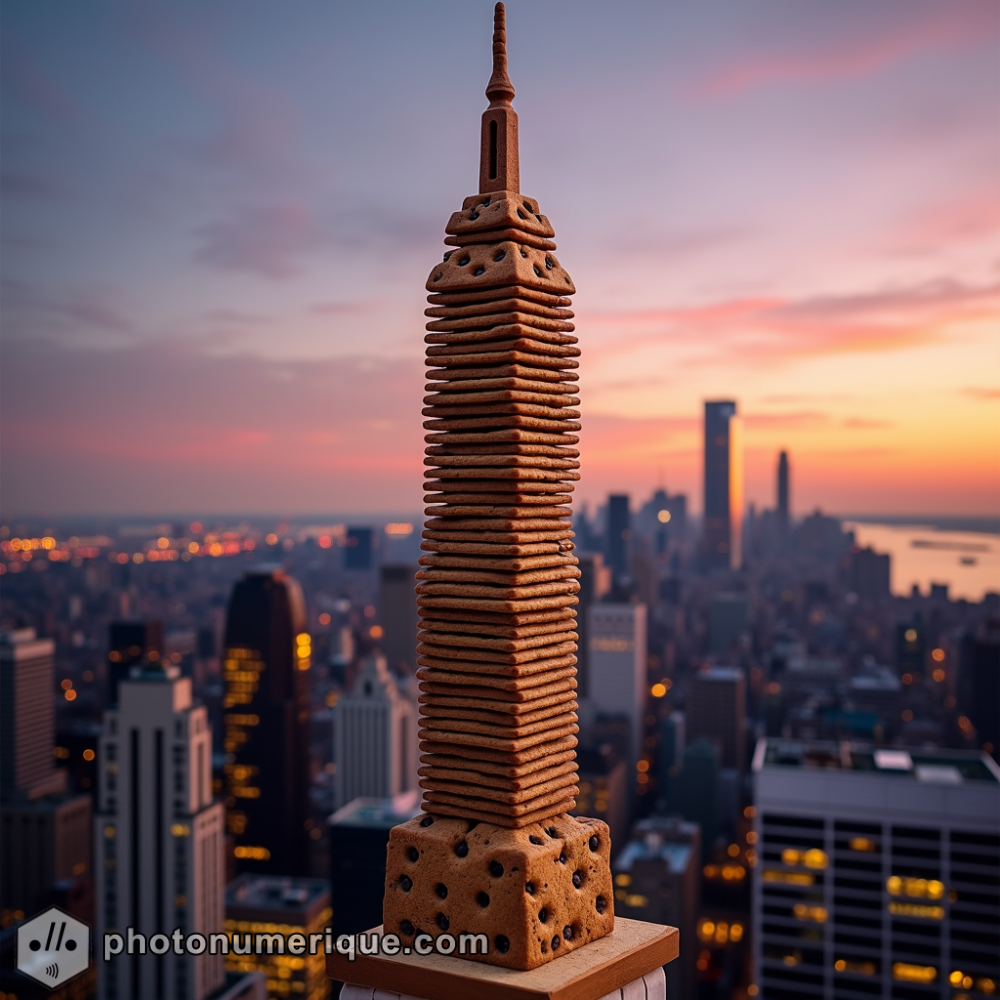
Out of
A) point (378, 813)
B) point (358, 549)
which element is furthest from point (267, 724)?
point (358, 549)

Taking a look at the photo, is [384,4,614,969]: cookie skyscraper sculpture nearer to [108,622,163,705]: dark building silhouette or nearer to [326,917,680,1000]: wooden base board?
[326,917,680,1000]: wooden base board

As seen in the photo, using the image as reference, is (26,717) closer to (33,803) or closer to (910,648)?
(33,803)

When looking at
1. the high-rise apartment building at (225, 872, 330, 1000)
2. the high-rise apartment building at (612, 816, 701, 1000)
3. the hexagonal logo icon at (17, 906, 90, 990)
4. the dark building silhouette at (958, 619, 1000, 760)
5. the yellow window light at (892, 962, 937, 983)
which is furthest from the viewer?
the dark building silhouette at (958, 619, 1000, 760)

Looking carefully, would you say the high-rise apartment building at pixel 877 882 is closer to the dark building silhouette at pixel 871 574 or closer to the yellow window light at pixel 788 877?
the yellow window light at pixel 788 877

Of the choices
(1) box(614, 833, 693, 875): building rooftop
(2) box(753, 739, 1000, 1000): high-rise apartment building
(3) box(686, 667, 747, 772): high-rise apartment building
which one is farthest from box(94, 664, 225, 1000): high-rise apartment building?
(3) box(686, 667, 747, 772): high-rise apartment building

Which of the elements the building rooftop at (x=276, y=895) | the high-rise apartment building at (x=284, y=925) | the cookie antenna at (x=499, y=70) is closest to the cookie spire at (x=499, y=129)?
the cookie antenna at (x=499, y=70)

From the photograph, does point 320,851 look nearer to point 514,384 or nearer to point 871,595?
point 514,384
